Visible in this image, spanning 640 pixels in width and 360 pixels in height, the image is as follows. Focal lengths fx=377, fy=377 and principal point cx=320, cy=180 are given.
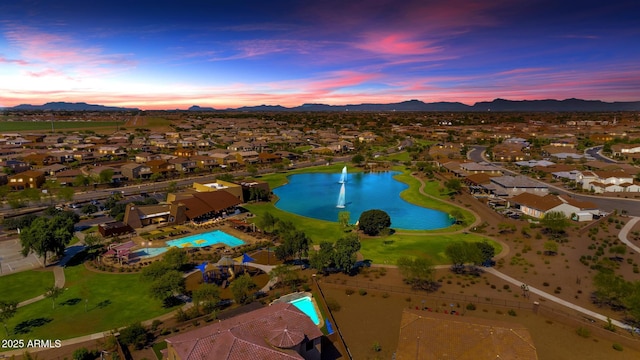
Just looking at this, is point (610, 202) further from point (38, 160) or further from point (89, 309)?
point (38, 160)

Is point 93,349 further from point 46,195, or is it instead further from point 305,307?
point 46,195

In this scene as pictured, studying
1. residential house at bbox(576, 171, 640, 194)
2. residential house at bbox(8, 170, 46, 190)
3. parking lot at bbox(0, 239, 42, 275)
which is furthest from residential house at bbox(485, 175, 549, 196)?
residential house at bbox(8, 170, 46, 190)

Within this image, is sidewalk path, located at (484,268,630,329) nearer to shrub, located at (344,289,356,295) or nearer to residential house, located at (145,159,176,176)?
shrub, located at (344,289,356,295)

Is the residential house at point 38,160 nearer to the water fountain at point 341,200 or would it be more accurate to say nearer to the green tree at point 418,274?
the water fountain at point 341,200

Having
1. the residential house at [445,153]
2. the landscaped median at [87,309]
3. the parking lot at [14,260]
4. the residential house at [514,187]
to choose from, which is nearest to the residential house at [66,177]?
the parking lot at [14,260]

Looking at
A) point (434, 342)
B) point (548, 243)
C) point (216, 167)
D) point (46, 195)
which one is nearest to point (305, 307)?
point (434, 342)
